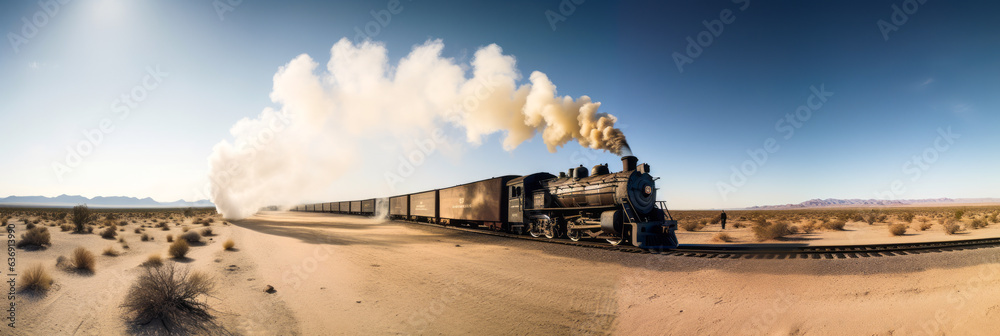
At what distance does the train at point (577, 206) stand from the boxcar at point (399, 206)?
42.5 ft

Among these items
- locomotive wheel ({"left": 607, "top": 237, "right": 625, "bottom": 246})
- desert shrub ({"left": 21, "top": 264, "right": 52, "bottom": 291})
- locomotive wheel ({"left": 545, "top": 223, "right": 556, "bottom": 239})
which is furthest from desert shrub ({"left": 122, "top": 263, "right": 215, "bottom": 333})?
locomotive wheel ({"left": 545, "top": 223, "right": 556, "bottom": 239})

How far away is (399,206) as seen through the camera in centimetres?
3988

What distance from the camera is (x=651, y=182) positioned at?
14.4 meters

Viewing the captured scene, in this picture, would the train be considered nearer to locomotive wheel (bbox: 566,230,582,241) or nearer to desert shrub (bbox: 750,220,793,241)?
locomotive wheel (bbox: 566,230,582,241)

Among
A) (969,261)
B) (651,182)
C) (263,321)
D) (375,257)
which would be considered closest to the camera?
(263,321)

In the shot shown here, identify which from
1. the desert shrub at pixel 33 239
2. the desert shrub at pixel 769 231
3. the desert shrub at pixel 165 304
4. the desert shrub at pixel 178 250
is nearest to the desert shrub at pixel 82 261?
the desert shrub at pixel 178 250

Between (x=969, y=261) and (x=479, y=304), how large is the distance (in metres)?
12.8

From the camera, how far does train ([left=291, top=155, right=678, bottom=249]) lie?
13.2 m

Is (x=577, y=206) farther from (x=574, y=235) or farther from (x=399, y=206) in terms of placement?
(x=399, y=206)

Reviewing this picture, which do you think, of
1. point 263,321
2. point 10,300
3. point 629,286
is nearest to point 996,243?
point 629,286

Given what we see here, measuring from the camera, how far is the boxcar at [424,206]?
2987cm

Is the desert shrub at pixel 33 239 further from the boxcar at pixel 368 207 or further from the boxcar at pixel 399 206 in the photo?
the boxcar at pixel 368 207

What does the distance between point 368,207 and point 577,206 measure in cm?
4168

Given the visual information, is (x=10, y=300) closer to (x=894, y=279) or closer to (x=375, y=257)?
(x=375, y=257)
